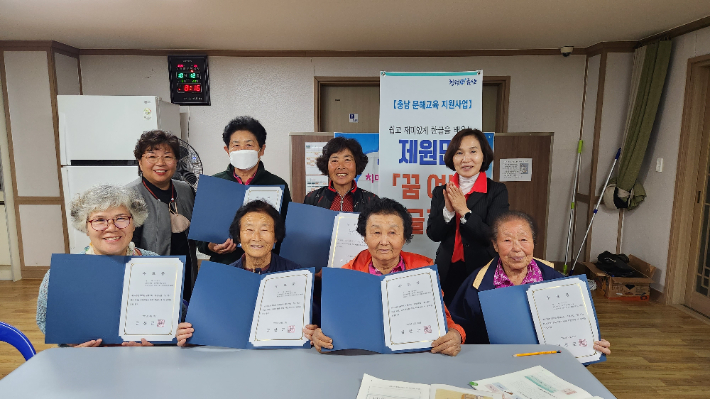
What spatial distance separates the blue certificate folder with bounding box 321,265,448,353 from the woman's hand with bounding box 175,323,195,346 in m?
0.40

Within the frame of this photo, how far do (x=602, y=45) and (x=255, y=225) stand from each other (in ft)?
13.3

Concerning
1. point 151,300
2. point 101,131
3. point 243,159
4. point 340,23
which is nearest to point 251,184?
point 243,159

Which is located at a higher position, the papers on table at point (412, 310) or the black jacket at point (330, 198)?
the black jacket at point (330, 198)

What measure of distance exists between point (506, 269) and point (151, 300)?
1232mm

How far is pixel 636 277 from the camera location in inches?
144

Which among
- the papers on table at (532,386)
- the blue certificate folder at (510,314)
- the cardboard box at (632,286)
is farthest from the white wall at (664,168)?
the papers on table at (532,386)

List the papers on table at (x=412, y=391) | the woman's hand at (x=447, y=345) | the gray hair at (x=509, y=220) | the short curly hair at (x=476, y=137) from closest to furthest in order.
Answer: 1. the papers on table at (x=412, y=391)
2. the woman's hand at (x=447, y=345)
3. the gray hair at (x=509, y=220)
4. the short curly hair at (x=476, y=137)

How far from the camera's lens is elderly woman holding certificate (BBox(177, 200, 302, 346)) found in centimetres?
147

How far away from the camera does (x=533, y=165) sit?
3.99 m

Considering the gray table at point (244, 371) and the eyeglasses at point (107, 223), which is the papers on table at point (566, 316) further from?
the eyeglasses at point (107, 223)

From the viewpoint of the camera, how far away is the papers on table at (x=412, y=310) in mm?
1126

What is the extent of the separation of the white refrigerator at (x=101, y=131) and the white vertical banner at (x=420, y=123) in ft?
7.87

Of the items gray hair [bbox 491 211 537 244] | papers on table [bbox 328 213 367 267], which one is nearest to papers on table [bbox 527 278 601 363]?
gray hair [bbox 491 211 537 244]

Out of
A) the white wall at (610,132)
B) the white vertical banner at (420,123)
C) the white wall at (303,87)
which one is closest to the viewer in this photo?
the white vertical banner at (420,123)
